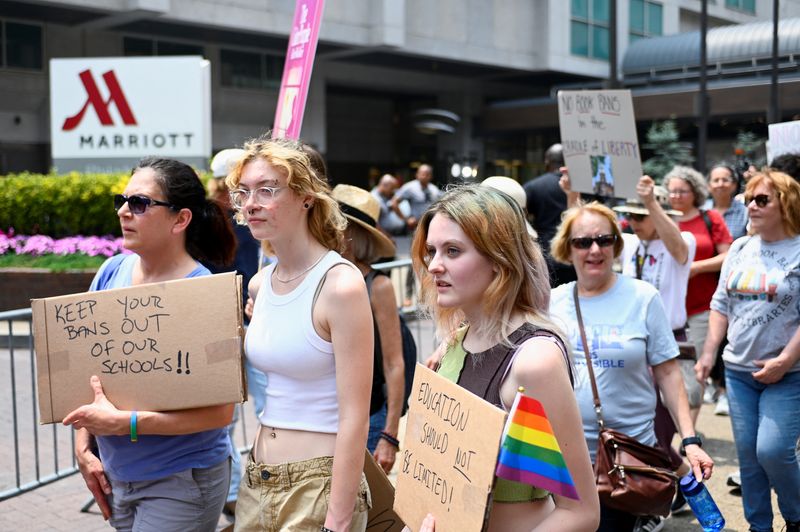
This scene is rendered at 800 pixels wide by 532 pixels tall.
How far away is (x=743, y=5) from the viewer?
45375 millimetres

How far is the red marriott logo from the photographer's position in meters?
15.7

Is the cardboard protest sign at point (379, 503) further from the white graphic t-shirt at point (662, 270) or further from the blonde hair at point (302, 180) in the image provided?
the white graphic t-shirt at point (662, 270)

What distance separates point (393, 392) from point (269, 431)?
1.00 metres

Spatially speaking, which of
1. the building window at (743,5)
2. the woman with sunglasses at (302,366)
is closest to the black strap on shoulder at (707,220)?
the woman with sunglasses at (302,366)

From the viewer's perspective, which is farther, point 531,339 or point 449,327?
point 449,327

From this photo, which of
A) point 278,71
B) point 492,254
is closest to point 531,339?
point 492,254

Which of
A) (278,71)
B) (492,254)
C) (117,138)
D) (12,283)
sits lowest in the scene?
(12,283)

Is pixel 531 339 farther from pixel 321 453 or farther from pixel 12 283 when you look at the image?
pixel 12 283

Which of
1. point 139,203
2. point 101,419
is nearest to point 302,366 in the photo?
point 101,419

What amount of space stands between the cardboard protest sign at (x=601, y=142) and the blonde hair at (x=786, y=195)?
1.25 m

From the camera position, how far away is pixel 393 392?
3773 millimetres

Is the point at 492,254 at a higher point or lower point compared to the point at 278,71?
lower

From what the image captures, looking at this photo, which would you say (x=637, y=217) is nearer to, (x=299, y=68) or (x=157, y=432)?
(x=299, y=68)

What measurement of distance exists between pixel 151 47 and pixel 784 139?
25.2m
